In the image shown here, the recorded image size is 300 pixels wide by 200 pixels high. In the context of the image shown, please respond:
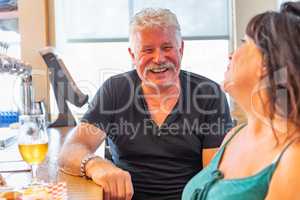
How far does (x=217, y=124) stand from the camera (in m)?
1.62

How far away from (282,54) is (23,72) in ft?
5.71

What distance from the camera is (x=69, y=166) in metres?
1.36

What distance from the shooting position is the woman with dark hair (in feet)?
2.93

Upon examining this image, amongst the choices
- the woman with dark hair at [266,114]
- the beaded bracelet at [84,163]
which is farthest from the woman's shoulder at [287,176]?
the beaded bracelet at [84,163]

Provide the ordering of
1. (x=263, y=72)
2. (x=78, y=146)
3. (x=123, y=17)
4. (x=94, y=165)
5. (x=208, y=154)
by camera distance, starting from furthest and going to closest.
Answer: (x=123, y=17), (x=208, y=154), (x=78, y=146), (x=94, y=165), (x=263, y=72)

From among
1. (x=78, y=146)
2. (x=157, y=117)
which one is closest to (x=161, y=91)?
(x=157, y=117)

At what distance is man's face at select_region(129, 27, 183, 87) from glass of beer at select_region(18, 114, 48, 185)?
55cm

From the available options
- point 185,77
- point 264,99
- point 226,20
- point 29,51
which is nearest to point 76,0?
point 29,51

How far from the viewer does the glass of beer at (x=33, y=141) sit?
1.19 meters

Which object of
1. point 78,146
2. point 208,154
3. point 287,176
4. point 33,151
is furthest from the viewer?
point 208,154

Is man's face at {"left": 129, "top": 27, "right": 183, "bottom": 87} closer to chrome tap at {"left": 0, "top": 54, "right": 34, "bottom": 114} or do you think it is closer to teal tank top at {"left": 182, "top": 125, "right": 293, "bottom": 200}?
teal tank top at {"left": 182, "top": 125, "right": 293, "bottom": 200}

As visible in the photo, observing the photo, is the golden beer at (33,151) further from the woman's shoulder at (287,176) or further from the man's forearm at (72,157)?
the woman's shoulder at (287,176)

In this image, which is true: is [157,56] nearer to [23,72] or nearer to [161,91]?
[161,91]

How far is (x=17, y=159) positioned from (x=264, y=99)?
1000 mm
